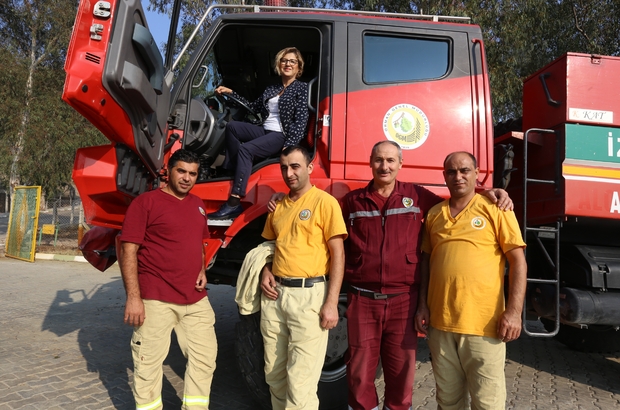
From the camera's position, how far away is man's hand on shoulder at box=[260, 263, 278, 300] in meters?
2.67

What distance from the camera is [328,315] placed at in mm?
2537

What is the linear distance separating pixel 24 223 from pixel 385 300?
1236 centimetres

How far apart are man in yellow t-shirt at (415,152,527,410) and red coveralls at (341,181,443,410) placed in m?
0.13

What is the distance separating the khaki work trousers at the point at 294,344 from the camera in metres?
2.52

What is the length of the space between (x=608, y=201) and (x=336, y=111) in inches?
79.0

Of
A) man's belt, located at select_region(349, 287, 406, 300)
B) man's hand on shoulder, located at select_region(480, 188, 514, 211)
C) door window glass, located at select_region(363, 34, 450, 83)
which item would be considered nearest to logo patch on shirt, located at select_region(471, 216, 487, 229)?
man's hand on shoulder, located at select_region(480, 188, 514, 211)

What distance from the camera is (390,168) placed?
8.46 feet

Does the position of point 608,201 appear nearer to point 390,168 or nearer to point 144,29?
point 390,168

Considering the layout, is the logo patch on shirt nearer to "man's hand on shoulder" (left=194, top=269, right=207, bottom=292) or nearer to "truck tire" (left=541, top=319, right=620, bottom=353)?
"man's hand on shoulder" (left=194, top=269, right=207, bottom=292)

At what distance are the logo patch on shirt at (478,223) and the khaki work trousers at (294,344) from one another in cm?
89

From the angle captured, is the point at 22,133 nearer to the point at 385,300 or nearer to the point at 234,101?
the point at 234,101

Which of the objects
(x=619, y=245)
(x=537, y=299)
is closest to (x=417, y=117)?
(x=537, y=299)

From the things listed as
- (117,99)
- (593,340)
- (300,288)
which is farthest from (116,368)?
(593,340)

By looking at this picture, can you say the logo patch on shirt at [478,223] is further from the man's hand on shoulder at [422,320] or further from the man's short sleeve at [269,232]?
the man's short sleeve at [269,232]
